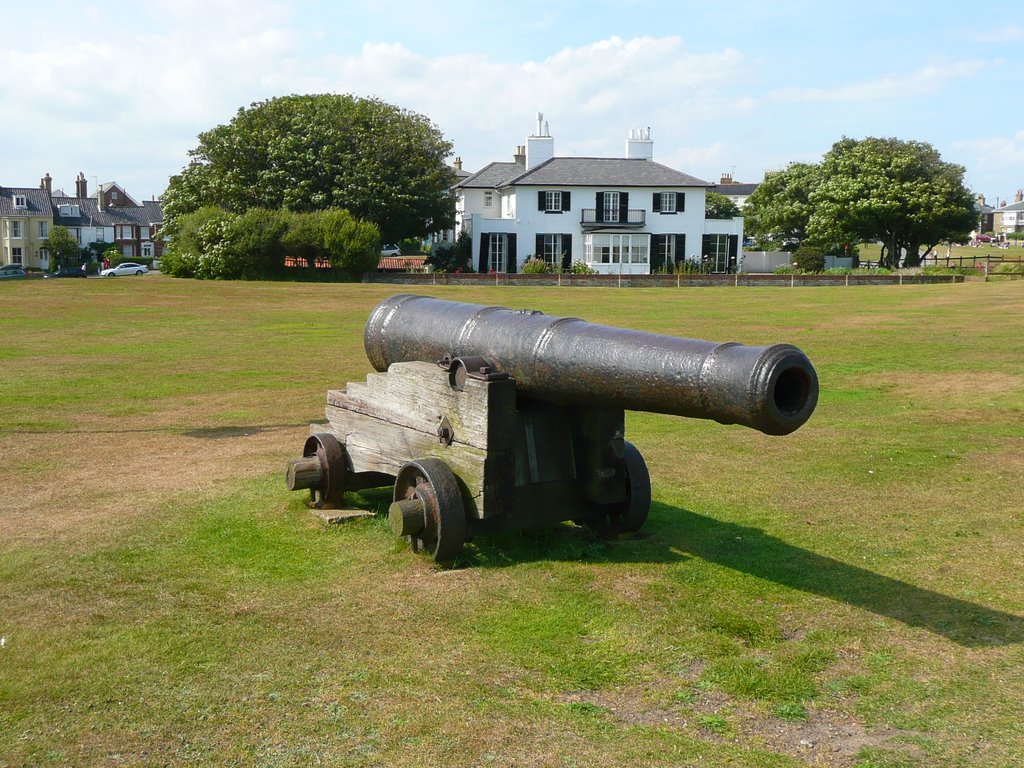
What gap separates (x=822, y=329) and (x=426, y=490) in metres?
20.4

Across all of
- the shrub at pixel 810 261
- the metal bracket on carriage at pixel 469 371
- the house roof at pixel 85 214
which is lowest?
the metal bracket on carriage at pixel 469 371

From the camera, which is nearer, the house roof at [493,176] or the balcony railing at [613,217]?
the balcony railing at [613,217]

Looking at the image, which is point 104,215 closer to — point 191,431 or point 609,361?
point 191,431

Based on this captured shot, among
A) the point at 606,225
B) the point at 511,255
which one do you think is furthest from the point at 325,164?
the point at 606,225

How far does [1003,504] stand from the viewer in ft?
28.3

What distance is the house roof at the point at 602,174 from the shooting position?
213 feet

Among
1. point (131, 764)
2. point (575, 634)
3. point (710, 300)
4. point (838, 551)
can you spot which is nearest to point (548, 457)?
point (575, 634)

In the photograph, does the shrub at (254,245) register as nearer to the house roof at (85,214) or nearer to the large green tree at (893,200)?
the large green tree at (893,200)

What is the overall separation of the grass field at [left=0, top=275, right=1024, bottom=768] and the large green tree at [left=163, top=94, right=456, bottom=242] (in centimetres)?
4919

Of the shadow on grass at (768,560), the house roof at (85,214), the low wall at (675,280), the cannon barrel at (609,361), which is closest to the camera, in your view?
the cannon barrel at (609,361)

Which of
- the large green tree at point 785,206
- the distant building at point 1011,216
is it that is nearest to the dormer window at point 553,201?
the large green tree at point 785,206

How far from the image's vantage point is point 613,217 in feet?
214

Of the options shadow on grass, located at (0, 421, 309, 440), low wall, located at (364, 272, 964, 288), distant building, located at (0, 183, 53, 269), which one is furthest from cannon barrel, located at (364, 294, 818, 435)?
distant building, located at (0, 183, 53, 269)

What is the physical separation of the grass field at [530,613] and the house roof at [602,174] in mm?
53956
